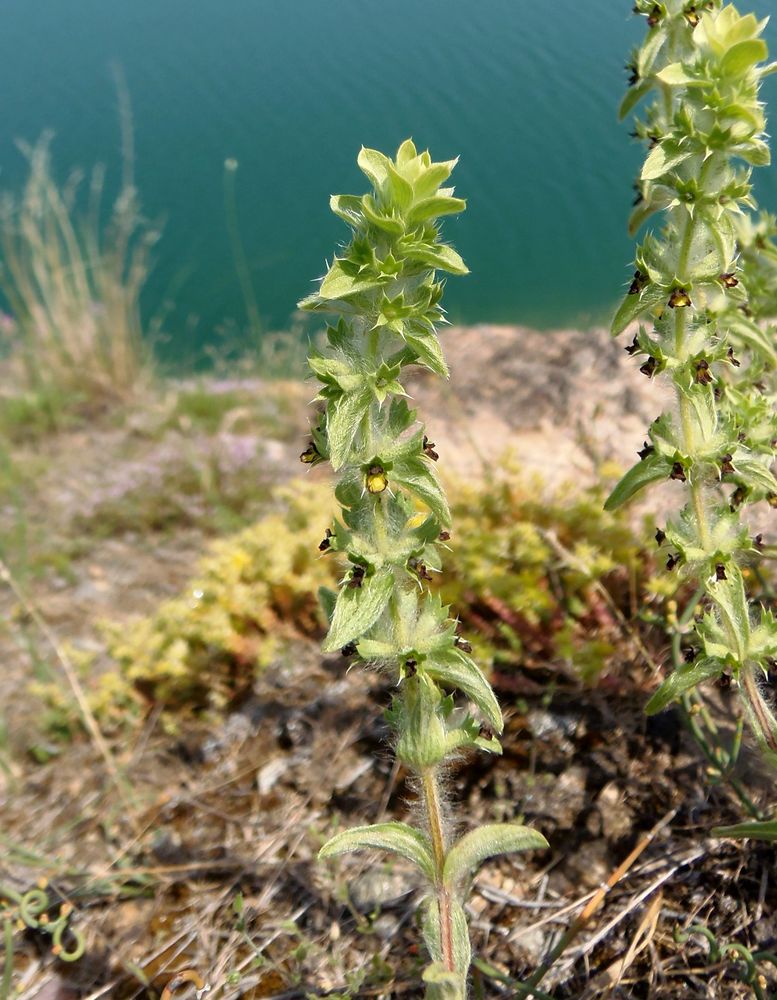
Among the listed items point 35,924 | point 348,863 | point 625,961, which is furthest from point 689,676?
point 35,924

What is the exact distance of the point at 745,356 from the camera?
2754 mm

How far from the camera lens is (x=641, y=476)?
1802mm

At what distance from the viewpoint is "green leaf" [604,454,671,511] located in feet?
5.84

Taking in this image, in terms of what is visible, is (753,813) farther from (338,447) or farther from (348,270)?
(348,270)

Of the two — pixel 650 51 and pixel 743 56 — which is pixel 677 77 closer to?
pixel 743 56

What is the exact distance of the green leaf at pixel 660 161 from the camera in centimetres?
156

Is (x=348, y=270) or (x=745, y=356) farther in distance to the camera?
(x=745, y=356)

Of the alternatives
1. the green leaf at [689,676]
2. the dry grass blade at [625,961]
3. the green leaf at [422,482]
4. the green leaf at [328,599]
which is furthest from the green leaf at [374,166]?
the dry grass blade at [625,961]

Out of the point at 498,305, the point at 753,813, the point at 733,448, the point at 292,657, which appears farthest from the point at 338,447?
the point at 498,305

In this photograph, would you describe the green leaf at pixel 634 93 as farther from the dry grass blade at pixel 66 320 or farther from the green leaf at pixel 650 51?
the dry grass blade at pixel 66 320

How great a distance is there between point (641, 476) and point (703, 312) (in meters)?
0.37

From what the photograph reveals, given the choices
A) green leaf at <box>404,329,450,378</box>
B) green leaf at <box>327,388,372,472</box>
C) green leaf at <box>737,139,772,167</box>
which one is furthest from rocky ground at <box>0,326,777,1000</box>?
green leaf at <box>737,139,772,167</box>

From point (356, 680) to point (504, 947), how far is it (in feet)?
3.88

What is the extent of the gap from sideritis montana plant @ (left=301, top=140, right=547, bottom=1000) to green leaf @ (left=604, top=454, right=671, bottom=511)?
0.44 meters
